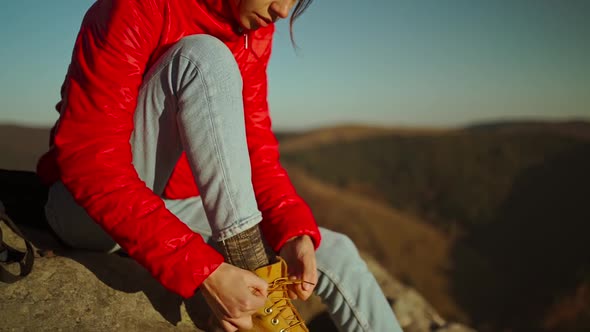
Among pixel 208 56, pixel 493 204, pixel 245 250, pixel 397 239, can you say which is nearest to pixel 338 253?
pixel 245 250

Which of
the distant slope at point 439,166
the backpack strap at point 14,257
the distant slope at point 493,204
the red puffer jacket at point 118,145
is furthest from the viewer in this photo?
the distant slope at point 439,166

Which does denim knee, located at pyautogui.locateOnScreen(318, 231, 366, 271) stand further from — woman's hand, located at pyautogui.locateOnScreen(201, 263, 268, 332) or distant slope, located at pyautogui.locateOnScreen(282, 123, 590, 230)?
distant slope, located at pyautogui.locateOnScreen(282, 123, 590, 230)

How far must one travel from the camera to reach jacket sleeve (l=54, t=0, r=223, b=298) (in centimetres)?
121

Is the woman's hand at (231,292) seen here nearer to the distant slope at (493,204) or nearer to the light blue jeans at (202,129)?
the light blue jeans at (202,129)

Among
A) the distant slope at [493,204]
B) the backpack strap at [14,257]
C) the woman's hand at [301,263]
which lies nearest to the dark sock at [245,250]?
the woman's hand at [301,263]

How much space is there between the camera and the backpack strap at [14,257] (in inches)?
52.7

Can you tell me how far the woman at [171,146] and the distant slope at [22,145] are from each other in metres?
2.22

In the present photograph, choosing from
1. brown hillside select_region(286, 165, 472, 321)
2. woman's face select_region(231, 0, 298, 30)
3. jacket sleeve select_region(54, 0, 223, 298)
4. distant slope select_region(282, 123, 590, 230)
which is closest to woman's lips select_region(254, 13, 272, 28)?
woman's face select_region(231, 0, 298, 30)

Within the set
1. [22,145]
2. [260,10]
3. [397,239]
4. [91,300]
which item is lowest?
[397,239]

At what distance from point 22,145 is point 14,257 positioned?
107 inches

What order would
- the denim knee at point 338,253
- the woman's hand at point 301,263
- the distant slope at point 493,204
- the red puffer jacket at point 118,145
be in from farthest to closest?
the distant slope at point 493,204 < the denim knee at point 338,253 < the woman's hand at point 301,263 < the red puffer jacket at point 118,145

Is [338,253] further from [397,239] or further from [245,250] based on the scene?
[397,239]

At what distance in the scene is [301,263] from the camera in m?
1.48

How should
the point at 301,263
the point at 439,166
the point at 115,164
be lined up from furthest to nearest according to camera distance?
1. the point at 439,166
2. the point at 301,263
3. the point at 115,164
